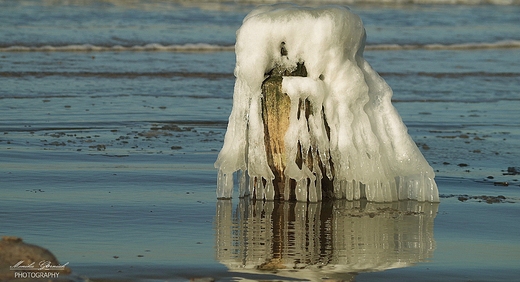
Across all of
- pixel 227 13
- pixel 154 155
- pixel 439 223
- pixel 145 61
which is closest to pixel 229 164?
pixel 439 223

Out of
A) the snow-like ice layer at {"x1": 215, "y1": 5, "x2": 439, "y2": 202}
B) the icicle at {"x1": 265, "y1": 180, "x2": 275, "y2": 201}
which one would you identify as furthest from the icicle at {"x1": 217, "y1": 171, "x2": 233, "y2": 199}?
the icicle at {"x1": 265, "y1": 180, "x2": 275, "y2": 201}

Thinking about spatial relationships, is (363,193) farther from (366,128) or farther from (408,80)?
(408,80)

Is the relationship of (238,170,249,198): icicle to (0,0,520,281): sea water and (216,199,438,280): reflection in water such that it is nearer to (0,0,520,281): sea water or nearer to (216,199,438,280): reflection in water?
(216,199,438,280): reflection in water

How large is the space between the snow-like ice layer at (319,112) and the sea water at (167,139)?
10.6 inches

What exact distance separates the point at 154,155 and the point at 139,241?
3093 millimetres

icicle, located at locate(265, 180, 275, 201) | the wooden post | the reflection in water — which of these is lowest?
the reflection in water

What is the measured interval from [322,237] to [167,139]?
409 cm

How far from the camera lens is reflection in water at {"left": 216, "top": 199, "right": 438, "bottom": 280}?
457cm

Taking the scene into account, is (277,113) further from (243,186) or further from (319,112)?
(243,186)

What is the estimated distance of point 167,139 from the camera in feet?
29.5

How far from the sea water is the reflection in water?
0.05 meters

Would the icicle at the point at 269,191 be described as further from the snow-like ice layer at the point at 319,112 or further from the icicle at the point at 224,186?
the icicle at the point at 224,186

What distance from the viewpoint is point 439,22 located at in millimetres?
27922

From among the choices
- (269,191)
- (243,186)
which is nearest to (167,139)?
(243,186)
